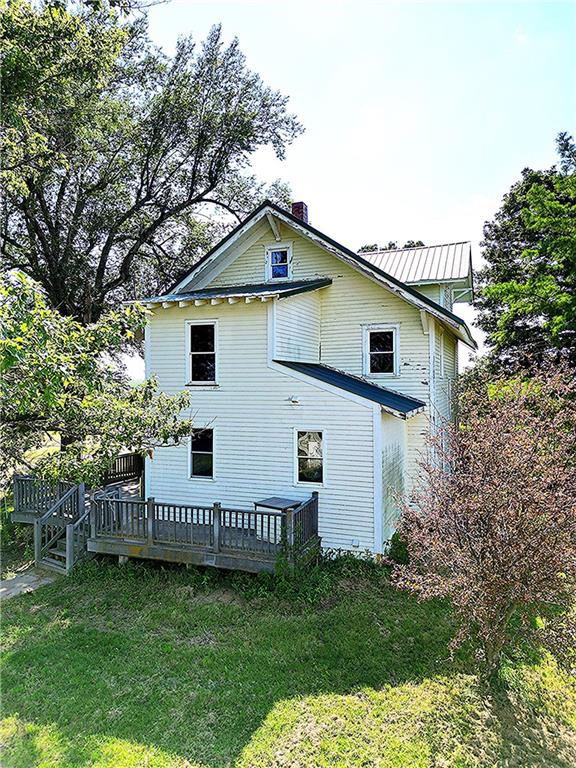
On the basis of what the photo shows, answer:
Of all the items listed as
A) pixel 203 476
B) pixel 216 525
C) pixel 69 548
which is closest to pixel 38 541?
pixel 69 548

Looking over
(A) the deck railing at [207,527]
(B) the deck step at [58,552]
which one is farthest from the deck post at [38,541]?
(A) the deck railing at [207,527]

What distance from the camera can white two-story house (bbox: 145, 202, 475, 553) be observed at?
34.0 feet

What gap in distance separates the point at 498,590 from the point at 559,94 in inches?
421

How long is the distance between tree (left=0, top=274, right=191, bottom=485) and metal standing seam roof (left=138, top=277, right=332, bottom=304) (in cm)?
308

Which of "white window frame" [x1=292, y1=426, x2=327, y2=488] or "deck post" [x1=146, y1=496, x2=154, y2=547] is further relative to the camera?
"white window frame" [x1=292, y1=426, x2=327, y2=488]

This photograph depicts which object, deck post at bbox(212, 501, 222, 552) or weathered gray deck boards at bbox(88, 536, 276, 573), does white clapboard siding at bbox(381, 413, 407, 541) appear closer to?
weathered gray deck boards at bbox(88, 536, 276, 573)

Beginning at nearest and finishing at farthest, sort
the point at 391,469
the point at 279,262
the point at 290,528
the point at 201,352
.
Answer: the point at 290,528
the point at 391,469
the point at 201,352
the point at 279,262

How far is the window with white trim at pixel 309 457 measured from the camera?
10.6 meters

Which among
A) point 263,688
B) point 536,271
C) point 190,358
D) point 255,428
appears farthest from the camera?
point 536,271

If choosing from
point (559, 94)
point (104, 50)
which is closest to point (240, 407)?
point (104, 50)

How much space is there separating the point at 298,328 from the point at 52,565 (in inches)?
334

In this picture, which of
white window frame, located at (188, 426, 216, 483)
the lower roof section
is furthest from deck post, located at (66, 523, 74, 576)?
the lower roof section

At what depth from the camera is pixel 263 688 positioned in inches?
245

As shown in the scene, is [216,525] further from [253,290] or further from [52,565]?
[253,290]
